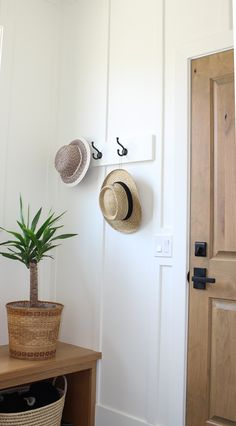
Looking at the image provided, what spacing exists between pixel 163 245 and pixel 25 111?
49.7 inches

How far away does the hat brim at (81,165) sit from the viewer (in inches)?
102

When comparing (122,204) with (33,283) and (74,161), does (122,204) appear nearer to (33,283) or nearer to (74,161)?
(74,161)

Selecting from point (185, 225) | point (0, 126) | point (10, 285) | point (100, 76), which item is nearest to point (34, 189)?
point (0, 126)

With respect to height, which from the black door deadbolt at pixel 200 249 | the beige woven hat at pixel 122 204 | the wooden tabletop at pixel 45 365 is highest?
the beige woven hat at pixel 122 204

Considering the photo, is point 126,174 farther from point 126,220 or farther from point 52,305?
point 52,305

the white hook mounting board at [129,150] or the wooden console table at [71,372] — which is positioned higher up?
the white hook mounting board at [129,150]

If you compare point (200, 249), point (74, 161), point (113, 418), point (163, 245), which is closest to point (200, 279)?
point (200, 249)

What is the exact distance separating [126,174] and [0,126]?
33.2 inches

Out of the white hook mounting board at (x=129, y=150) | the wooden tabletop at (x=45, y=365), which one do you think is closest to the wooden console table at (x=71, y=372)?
the wooden tabletop at (x=45, y=365)

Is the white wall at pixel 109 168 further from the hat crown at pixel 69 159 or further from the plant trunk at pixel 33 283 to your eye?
the plant trunk at pixel 33 283

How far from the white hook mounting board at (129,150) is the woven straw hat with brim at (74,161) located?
0.18 ft

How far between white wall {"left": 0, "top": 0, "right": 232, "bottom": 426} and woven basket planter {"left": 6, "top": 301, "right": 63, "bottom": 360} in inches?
13.2

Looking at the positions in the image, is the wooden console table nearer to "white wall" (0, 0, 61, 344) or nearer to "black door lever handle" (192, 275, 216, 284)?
"white wall" (0, 0, 61, 344)

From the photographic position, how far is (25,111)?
276cm
